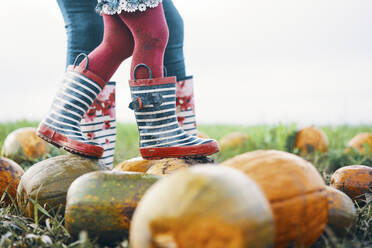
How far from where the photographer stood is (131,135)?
7527 mm

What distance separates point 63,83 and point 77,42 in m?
0.36

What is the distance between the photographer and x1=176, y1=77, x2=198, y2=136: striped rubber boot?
2883 millimetres

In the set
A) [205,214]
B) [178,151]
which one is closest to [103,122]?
[178,151]

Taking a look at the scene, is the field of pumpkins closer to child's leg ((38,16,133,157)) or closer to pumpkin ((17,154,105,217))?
pumpkin ((17,154,105,217))

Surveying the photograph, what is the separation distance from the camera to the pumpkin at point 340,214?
173 cm

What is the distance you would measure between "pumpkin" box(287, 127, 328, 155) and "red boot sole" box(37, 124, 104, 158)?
323 centimetres

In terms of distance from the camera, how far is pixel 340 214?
5.71 feet

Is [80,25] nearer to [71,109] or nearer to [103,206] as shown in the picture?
[71,109]

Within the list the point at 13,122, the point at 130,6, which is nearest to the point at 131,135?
the point at 13,122

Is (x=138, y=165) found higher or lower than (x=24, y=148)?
higher

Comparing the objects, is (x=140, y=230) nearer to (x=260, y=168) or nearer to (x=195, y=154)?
(x=260, y=168)

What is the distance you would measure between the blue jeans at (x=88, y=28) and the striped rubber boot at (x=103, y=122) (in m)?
0.33

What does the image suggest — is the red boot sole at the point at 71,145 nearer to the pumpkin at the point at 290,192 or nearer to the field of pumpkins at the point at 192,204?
the field of pumpkins at the point at 192,204

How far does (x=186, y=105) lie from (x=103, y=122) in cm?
60
